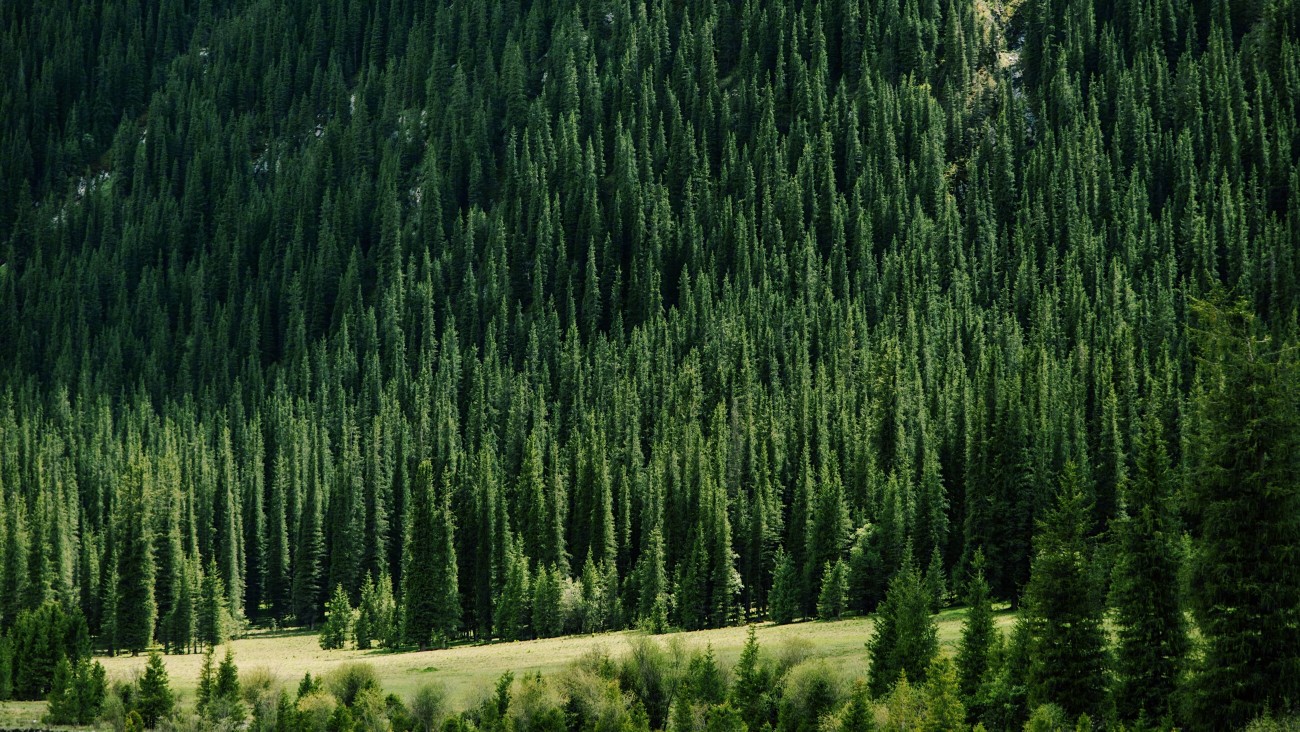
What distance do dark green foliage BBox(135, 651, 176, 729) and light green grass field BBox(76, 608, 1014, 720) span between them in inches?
238

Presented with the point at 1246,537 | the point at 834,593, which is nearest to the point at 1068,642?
the point at 1246,537

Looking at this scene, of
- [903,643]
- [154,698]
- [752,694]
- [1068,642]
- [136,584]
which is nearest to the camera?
[1068,642]

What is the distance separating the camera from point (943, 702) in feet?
214

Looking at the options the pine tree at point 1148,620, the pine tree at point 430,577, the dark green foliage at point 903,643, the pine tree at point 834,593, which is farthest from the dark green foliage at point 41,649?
the pine tree at point 1148,620

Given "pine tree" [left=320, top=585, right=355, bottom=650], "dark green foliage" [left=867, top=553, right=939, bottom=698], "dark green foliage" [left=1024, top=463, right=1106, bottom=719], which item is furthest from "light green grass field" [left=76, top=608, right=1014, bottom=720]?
"dark green foliage" [left=1024, top=463, right=1106, bottom=719]

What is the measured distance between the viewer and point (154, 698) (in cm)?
9538

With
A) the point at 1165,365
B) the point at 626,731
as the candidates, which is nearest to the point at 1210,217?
the point at 1165,365

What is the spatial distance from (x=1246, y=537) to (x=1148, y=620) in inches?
371

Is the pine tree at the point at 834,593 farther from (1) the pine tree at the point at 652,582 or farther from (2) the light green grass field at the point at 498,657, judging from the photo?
(1) the pine tree at the point at 652,582

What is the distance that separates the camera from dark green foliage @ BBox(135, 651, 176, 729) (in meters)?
94.8

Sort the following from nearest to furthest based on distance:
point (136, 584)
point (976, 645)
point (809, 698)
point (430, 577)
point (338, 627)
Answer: point (976, 645) → point (809, 698) → point (430, 577) → point (338, 627) → point (136, 584)

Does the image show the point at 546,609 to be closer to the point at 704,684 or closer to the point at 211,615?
the point at 211,615

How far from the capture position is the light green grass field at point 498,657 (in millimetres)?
94688

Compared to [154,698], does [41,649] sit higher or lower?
higher
